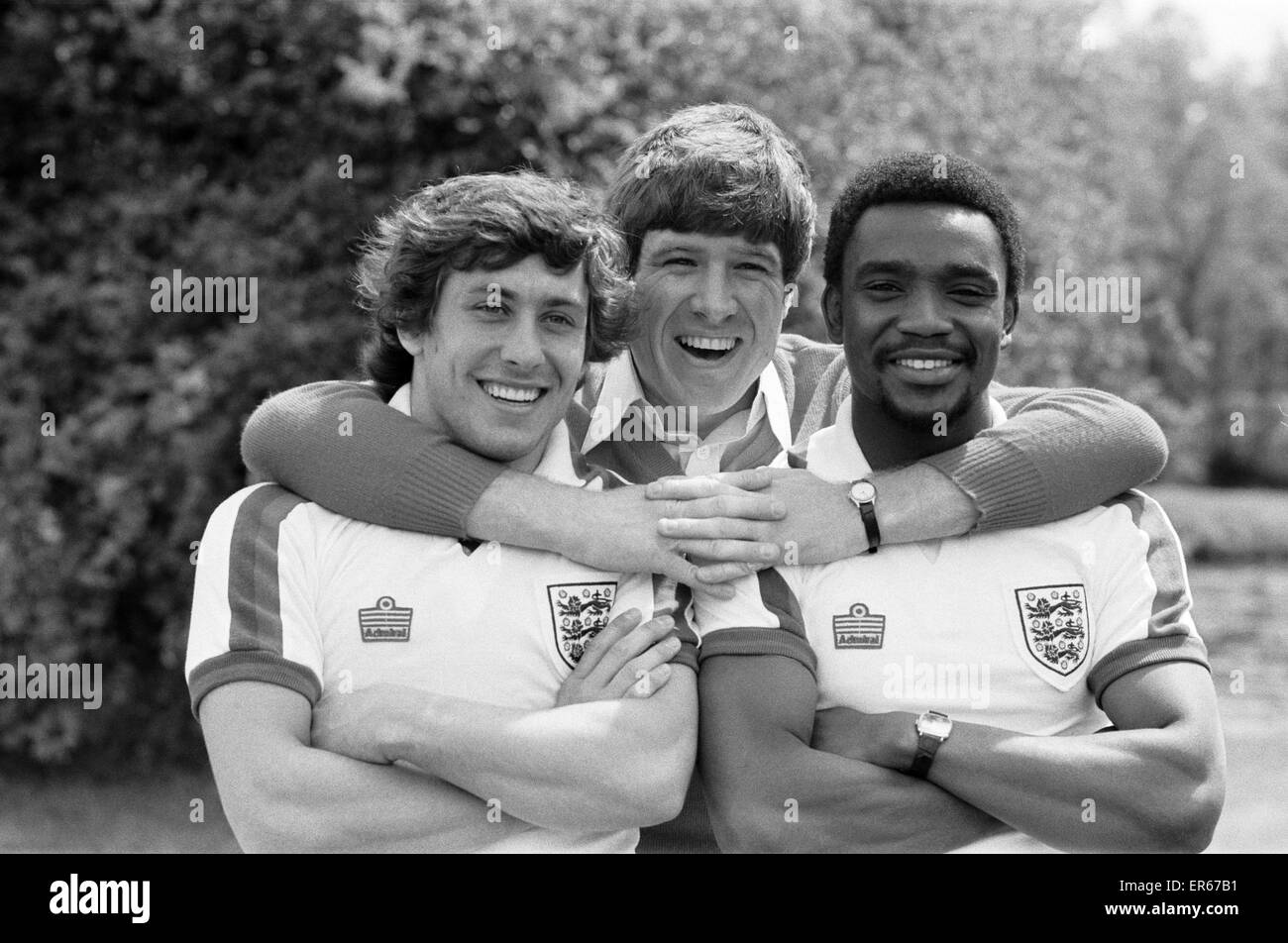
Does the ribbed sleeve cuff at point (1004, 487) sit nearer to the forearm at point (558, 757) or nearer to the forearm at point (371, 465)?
the forearm at point (558, 757)

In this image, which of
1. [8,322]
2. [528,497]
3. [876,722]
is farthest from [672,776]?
[8,322]

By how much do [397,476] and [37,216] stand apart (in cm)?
403

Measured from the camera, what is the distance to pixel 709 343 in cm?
294

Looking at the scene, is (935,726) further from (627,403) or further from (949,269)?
(627,403)

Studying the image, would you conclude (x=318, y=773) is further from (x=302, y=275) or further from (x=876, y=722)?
(x=302, y=275)

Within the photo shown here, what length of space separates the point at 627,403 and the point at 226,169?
11.4 feet

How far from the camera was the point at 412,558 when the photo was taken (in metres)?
2.62

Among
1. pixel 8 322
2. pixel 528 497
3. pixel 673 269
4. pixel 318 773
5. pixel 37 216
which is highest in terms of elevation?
pixel 37 216

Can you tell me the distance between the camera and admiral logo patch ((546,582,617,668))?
2627 millimetres

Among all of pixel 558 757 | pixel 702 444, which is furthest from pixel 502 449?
pixel 558 757

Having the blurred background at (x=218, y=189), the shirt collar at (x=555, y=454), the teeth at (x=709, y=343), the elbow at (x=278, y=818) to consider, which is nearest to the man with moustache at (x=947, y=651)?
the teeth at (x=709, y=343)

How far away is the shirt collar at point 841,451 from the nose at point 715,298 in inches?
12.3

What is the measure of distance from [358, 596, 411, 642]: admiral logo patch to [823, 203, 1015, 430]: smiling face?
3.25 feet

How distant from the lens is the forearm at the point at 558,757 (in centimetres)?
239
